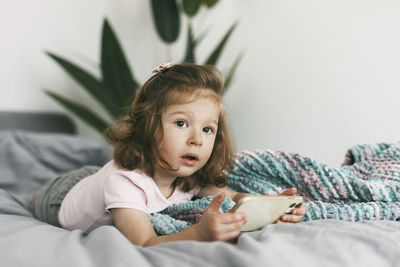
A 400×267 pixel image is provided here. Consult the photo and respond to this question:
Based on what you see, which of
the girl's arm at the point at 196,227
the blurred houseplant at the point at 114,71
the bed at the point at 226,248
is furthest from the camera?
the blurred houseplant at the point at 114,71

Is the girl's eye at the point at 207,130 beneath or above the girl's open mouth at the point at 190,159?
above

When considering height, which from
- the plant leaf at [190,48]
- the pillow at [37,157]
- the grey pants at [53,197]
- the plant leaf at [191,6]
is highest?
the plant leaf at [191,6]

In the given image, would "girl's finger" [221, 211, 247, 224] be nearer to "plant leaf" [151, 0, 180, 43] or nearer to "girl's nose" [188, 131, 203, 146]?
"girl's nose" [188, 131, 203, 146]

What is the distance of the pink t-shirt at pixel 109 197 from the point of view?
0.83 meters

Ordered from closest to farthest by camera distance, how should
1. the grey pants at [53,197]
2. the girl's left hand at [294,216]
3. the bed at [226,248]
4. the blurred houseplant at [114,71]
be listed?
the bed at [226,248] → the girl's left hand at [294,216] → the grey pants at [53,197] → the blurred houseplant at [114,71]

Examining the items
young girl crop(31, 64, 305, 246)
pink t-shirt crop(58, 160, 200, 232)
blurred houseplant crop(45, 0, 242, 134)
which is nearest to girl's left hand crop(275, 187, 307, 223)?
young girl crop(31, 64, 305, 246)

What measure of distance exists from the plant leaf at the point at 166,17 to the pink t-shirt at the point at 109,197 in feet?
3.81

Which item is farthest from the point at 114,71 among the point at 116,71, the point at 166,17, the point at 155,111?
the point at 155,111

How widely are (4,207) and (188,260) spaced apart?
623mm

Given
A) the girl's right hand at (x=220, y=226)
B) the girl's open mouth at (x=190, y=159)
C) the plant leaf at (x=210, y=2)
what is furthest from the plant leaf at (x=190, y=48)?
the girl's right hand at (x=220, y=226)

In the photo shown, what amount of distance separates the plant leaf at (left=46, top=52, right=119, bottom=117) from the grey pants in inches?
27.6

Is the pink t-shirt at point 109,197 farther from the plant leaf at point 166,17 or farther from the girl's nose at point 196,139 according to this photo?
the plant leaf at point 166,17

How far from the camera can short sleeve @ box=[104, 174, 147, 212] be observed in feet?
2.66

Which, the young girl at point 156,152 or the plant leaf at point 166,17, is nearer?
the young girl at point 156,152
